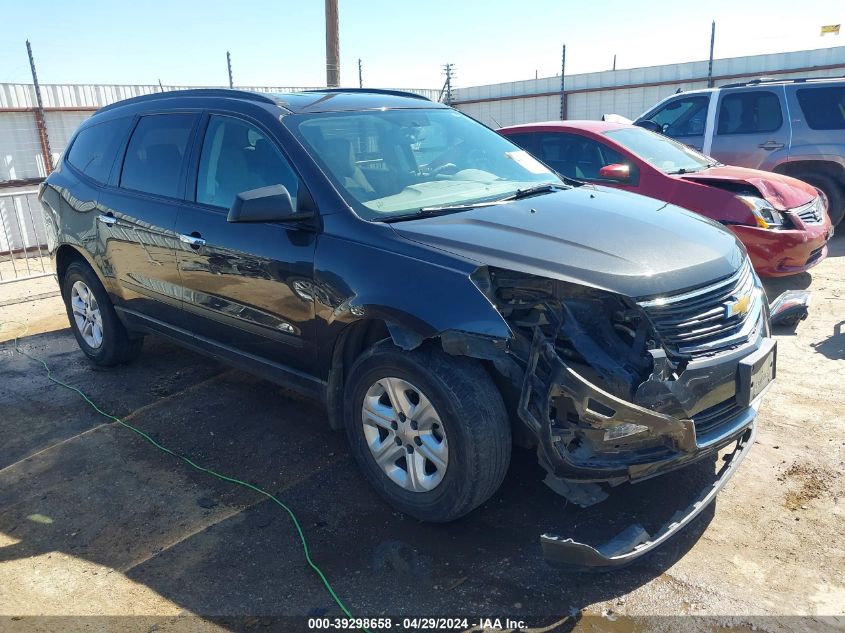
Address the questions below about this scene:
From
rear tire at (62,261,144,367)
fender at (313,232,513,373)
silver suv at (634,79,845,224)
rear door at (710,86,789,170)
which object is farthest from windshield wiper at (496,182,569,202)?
rear door at (710,86,789,170)

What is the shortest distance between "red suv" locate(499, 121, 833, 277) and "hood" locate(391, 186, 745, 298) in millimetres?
2780

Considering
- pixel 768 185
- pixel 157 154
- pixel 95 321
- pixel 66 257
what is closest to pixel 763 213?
pixel 768 185

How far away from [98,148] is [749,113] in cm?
785

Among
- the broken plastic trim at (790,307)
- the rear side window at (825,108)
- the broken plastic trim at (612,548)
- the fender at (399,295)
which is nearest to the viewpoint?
the broken plastic trim at (612,548)

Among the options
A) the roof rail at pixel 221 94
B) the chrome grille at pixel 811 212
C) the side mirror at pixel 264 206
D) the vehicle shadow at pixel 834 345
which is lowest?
the vehicle shadow at pixel 834 345

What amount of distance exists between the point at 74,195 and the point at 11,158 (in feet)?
27.2

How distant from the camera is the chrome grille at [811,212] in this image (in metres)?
6.38

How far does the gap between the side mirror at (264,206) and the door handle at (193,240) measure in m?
0.71

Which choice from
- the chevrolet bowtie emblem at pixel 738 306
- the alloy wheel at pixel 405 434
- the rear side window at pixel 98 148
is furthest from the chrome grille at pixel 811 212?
the rear side window at pixel 98 148

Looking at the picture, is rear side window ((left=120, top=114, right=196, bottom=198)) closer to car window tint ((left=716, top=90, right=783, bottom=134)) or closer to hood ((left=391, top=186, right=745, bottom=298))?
hood ((left=391, top=186, right=745, bottom=298))

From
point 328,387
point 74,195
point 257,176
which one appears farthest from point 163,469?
point 74,195

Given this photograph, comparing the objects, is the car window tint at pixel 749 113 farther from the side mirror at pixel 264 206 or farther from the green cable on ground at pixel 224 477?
the green cable on ground at pixel 224 477

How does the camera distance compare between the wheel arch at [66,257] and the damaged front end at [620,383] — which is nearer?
the damaged front end at [620,383]

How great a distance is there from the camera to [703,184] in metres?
6.41
